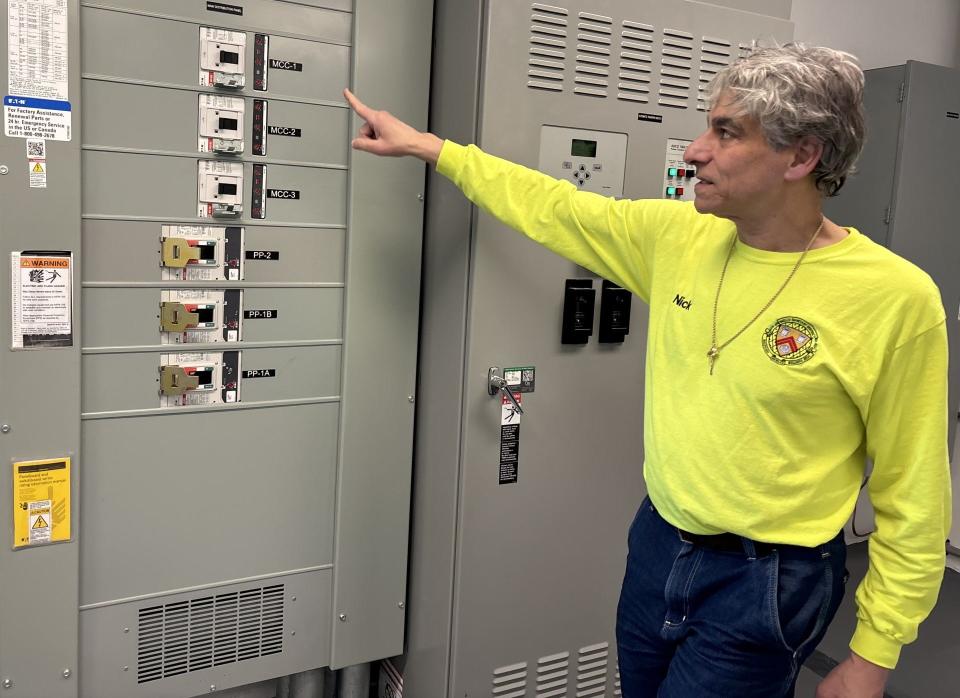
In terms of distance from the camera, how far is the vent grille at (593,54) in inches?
82.8

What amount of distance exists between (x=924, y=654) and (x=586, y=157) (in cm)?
Answer: 253

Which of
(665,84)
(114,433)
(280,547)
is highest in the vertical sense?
(665,84)

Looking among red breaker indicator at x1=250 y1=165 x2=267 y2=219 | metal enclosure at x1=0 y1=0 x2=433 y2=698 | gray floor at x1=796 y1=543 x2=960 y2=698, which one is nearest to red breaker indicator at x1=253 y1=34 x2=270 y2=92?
metal enclosure at x1=0 y1=0 x2=433 y2=698

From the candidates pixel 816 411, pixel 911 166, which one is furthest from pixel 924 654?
pixel 816 411

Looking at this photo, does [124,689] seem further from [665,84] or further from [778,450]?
[665,84]

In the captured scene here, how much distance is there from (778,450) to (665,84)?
1179mm

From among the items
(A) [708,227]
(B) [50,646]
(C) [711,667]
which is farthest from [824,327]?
(B) [50,646]

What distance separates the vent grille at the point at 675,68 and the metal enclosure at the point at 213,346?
611mm

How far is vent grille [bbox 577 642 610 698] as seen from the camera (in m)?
2.42

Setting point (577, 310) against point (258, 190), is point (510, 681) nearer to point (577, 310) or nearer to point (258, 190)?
point (577, 310)

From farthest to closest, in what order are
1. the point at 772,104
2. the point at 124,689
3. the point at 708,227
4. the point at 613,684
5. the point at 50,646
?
the point at 613,684
the point at 124,689
the point at 50,646
the point at 708,227
the point at 772,104

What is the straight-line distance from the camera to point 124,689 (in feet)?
6.89

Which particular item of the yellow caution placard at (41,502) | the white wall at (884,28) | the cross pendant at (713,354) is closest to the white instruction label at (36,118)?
the yellow caution placard at (41,502)

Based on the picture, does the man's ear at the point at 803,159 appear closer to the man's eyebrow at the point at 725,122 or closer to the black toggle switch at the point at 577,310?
the man's eyebrow at the point at 725,122
